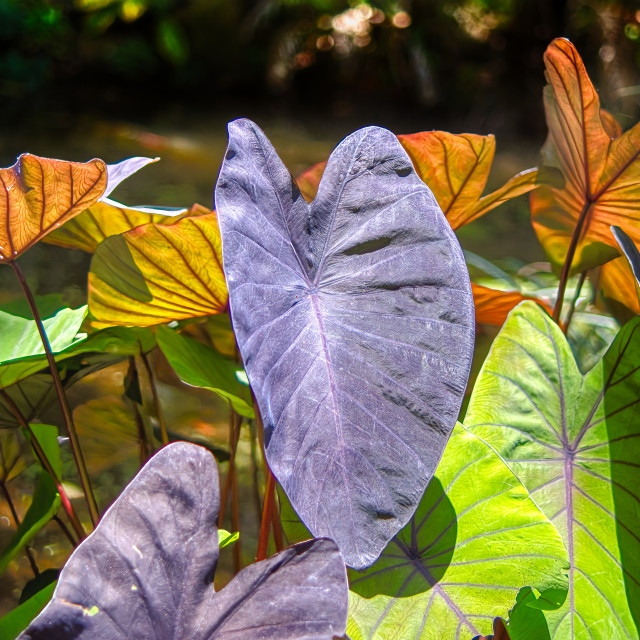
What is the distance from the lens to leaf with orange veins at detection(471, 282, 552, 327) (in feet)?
2.49

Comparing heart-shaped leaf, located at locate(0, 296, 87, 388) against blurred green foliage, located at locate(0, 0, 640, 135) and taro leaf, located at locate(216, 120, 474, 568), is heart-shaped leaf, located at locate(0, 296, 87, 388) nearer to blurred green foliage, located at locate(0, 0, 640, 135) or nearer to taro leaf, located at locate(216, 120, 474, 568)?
taro leaf, located at locate(216, 120, 474, 568)

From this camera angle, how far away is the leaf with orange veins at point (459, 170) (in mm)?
709

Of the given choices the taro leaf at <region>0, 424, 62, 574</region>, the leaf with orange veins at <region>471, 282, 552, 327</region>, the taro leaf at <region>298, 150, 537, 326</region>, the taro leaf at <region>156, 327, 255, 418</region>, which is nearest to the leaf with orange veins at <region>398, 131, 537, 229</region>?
the taro leaf at <region>298, 150, 537, 326</region>

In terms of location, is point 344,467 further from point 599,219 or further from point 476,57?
point 476,57

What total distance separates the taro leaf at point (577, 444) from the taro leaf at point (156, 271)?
12.7 inches

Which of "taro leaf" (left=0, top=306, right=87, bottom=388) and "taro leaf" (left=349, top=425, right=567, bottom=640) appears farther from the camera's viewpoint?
"taro leaf" (left=0, top=306, right=87, bottom=388)

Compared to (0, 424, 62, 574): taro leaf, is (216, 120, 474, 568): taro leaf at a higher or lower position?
higher

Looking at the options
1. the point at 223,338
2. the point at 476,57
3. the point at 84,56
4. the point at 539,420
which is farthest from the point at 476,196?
the point at 84,56

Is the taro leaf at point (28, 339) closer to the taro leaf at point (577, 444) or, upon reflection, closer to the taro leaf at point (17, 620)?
the taro leaf at point (17, 620)

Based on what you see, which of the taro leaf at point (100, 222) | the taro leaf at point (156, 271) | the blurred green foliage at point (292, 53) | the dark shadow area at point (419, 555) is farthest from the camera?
the blurred green foliage at point (292, 53)

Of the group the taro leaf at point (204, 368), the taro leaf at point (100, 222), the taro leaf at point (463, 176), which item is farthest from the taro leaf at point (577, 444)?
the taro leaf at point (100, 222)

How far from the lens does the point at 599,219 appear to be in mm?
805

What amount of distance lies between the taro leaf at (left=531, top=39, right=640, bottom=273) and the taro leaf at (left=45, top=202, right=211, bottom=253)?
1.42ft

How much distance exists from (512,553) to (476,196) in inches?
17.4
